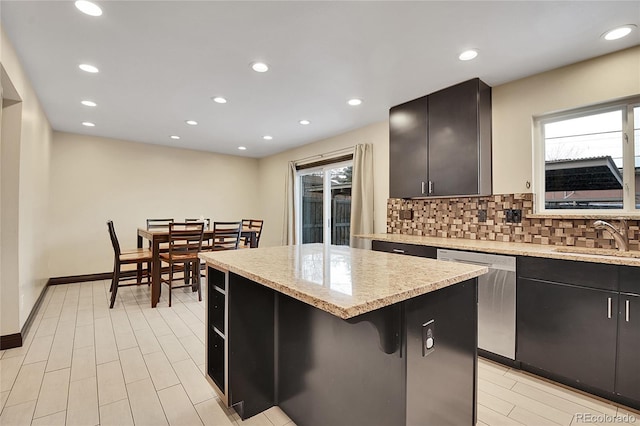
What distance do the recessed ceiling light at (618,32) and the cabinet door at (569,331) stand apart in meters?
1.69

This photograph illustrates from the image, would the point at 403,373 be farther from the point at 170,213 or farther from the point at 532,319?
the point at 170,213

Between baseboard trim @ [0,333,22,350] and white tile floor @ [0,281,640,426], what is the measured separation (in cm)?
7

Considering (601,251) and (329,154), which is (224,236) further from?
(601,251)

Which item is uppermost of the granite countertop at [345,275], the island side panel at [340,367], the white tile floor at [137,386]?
the granite countertop at [345,275]

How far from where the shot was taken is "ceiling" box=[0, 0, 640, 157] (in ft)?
6.00

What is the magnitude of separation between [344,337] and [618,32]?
2631mm

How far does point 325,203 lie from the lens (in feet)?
16.7

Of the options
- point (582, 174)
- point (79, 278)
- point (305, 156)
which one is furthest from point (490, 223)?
point (79, 278)

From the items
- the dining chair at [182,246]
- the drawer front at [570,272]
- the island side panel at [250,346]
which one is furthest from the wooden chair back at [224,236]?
the drawer front at [570,272]

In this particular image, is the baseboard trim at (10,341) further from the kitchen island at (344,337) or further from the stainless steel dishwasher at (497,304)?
the stainless steel dishwasher at (497,304)

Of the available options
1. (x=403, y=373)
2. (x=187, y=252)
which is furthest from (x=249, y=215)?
(x=403, y=373)

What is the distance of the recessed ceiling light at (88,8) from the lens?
70.5 inches

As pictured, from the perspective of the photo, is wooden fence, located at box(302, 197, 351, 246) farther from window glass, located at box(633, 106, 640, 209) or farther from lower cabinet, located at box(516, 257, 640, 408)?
window glass, located at box(633, 106, 640, 209)

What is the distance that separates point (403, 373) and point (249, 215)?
5865 millimetres
